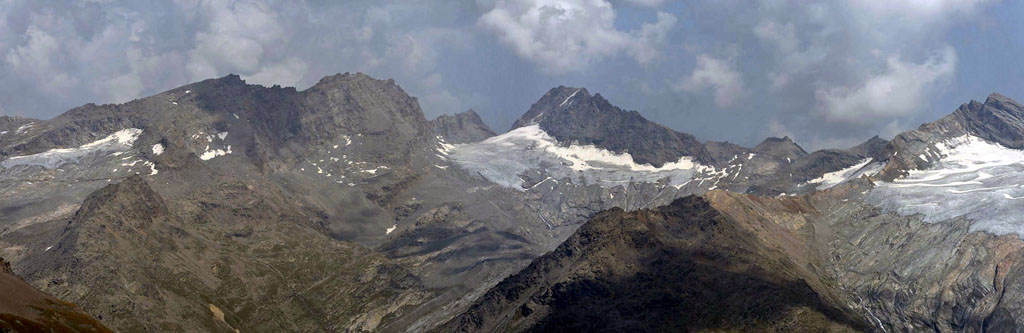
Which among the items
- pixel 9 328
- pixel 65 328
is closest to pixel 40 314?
pixel 65 328

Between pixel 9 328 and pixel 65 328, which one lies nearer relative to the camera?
pixel 9 328

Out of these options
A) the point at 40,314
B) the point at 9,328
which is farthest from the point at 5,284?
the point at 9,328

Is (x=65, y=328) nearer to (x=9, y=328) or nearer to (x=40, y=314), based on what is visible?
(x=40, y=314)

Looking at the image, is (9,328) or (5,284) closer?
(9,328)

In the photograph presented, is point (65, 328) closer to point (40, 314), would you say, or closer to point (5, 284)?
point (40, 314)

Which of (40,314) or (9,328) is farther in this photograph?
(40,314)

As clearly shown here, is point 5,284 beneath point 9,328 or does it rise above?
above

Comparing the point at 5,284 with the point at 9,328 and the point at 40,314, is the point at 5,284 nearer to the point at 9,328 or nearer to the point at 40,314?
the point at 40,314

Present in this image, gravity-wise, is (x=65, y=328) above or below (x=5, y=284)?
below
